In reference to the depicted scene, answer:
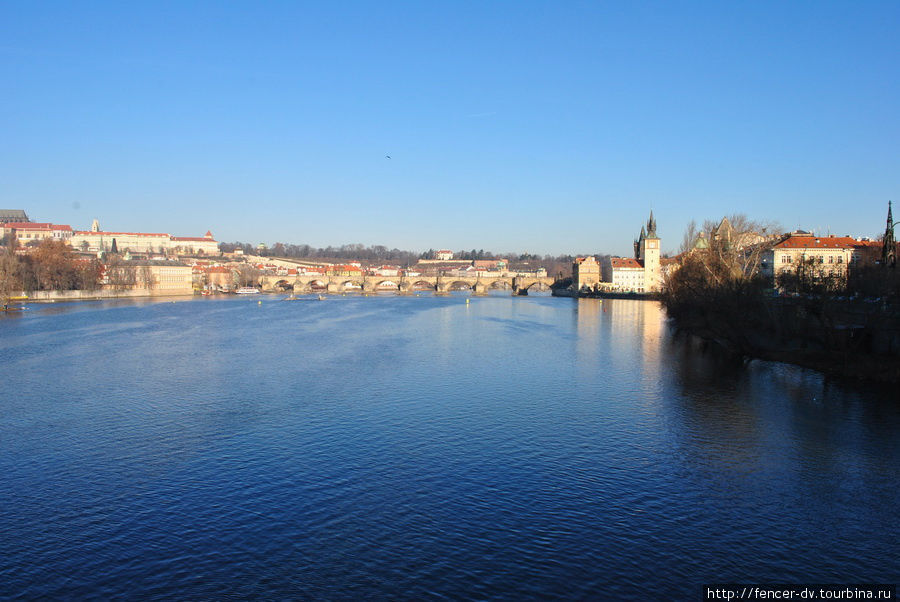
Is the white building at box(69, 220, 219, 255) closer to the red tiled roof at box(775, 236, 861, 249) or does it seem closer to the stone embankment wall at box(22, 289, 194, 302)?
the stone embankment wall at box(22, 289, 194, 302)

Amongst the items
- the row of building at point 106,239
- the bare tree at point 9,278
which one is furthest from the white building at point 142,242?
the bare tree at point 9,278

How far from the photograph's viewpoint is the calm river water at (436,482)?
7.79 metres

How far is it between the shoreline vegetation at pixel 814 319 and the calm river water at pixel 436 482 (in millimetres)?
1502

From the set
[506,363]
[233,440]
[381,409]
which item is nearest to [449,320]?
[506,363]

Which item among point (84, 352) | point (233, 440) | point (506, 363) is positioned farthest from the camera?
point (84, 352)

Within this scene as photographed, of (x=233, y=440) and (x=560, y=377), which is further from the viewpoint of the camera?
(x=560, y=377)

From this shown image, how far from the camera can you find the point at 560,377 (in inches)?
814

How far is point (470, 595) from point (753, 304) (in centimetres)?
2065


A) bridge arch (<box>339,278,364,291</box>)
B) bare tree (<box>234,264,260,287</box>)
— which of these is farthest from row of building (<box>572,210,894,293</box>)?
bare tree (<box>234,264,260,287</box>)

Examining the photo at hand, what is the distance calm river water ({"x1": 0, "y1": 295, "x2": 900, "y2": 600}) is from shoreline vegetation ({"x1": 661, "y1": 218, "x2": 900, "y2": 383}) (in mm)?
1502

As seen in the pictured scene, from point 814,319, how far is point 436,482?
18.0 meters

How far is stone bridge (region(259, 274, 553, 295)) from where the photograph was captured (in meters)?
98.8

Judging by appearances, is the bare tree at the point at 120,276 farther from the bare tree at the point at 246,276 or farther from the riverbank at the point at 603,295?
the riverbank at the point at 603,295

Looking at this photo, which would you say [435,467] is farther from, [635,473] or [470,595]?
[470,595]
